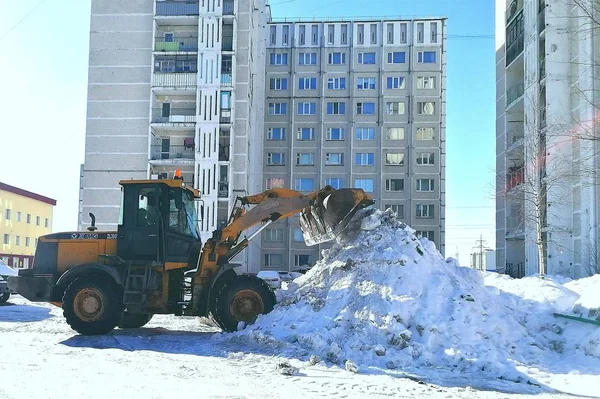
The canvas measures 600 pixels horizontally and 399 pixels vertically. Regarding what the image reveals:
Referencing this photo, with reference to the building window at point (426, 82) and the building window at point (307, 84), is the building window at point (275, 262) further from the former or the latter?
the building window at point (426, 82)

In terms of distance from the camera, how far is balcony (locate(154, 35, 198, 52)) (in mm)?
43844

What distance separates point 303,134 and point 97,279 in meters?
48.7

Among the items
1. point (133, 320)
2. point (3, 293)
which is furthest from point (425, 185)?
point (133, 320)

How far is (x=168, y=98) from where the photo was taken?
44594 millimetres

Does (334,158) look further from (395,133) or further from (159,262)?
(159,262)

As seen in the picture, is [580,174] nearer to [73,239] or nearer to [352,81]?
[73,239]

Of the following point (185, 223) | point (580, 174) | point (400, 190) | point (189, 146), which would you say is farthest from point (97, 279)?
point (400, 190)

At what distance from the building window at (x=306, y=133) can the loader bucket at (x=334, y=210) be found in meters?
46.5

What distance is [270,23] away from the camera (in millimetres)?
61031

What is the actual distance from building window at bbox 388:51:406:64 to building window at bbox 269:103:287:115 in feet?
40.0

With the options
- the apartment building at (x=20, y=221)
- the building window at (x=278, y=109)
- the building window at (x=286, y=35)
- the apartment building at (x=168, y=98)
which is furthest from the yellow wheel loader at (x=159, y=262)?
the apartment building at (x=20, y=221)

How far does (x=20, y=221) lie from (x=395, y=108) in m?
45.1

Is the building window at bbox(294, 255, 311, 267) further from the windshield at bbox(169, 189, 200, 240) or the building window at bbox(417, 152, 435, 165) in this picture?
the windshield at bbox(169, 189, 200, 240)

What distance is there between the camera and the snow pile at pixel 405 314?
9266mm
